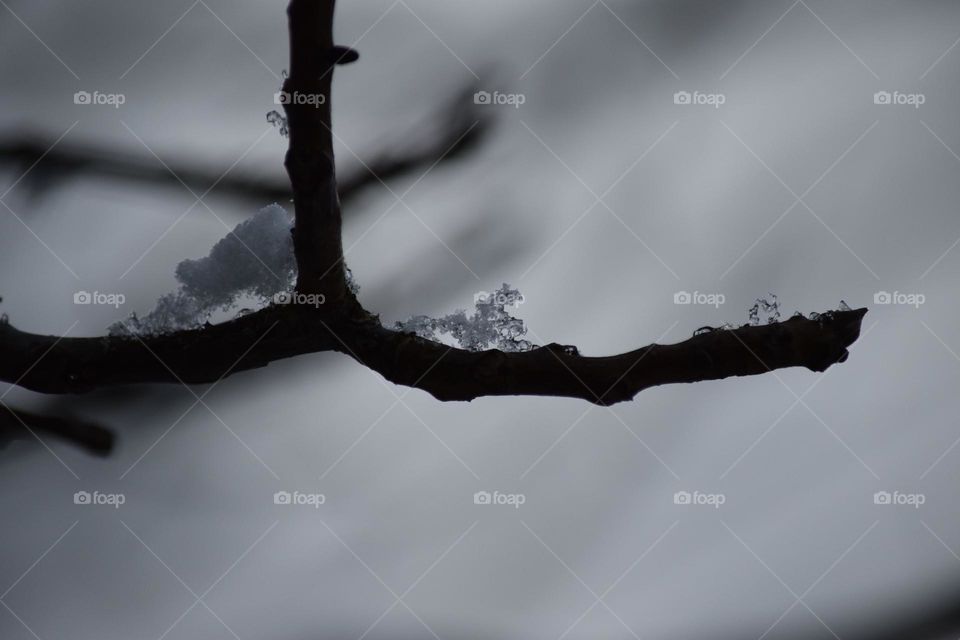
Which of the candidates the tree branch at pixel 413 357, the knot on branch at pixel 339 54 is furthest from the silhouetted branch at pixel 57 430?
the knot on branch at pixel 339 54

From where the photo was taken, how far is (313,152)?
1.23m

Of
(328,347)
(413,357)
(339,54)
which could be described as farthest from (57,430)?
(339,54)

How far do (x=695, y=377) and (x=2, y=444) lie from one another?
1092 mm

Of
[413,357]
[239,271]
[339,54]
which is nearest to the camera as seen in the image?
[339,54]

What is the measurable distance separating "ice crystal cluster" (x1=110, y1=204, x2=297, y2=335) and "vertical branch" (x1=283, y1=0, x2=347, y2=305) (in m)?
0.18

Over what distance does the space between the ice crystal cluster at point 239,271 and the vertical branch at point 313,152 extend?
0.60ft

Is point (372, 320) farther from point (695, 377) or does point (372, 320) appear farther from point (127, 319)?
point (695, 377)

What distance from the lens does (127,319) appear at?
1438mm

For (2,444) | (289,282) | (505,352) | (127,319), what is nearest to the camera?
(2,444)

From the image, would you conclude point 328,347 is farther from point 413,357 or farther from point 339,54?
point 339,54

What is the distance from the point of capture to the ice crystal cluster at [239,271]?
1.51 meters

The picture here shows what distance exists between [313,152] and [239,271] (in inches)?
16.6

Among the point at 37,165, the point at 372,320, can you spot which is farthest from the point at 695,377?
the point at 37,165

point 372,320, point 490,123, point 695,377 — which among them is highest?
point 490,123
